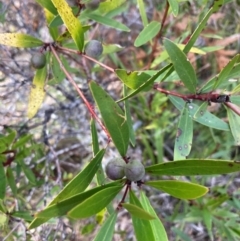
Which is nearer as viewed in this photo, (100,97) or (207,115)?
(100,97)

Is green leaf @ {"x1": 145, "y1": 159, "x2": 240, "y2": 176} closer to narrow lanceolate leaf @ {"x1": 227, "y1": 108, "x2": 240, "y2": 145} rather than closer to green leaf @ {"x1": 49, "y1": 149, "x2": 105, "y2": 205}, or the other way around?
green leaf @ {"x1": 49, "y1": 149, "x2": 105, "y2": 205}

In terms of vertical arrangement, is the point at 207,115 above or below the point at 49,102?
below

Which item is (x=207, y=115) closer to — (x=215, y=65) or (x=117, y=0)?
(x=117, y=0)

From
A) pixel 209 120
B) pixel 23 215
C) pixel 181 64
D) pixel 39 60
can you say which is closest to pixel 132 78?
pixel 181 64

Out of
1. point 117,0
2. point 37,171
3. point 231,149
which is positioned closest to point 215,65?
point 231,149

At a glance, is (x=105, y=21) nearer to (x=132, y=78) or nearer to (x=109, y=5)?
(x=109, y=5)

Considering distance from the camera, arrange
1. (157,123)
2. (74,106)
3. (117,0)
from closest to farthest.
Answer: (117,0)
(74,106)
(157,123)
